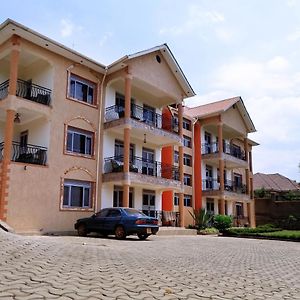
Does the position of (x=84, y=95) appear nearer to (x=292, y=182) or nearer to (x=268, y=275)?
(x=268, y=275)

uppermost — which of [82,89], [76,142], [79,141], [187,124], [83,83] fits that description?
[187,124]

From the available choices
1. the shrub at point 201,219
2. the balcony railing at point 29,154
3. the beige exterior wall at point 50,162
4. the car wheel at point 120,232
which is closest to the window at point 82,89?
the beige exterior wall at point 50,162

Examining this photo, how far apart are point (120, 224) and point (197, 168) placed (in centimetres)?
1864

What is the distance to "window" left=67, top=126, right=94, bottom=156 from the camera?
854 inches

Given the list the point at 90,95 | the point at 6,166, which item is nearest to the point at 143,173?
the point at 90,95

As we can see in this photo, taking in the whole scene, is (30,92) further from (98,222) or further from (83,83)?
(98,222)

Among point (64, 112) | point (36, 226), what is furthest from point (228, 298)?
point (64, 112)

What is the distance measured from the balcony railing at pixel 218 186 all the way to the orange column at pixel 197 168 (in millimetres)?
713

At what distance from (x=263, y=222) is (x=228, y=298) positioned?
41635mm

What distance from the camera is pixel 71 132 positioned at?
21.8 meters

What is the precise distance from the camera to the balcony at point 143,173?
22.8m

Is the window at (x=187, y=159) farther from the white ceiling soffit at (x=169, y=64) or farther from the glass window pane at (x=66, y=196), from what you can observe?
the glass window pane at (x=66, y=196)

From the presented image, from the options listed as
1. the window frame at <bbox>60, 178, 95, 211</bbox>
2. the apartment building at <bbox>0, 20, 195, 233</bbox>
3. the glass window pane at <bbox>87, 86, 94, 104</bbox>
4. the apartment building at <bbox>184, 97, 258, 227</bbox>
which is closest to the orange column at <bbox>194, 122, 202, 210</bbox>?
the apartment building at <bbox>184, 97, 258, 227</bbox>

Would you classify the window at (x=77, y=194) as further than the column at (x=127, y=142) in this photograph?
No
